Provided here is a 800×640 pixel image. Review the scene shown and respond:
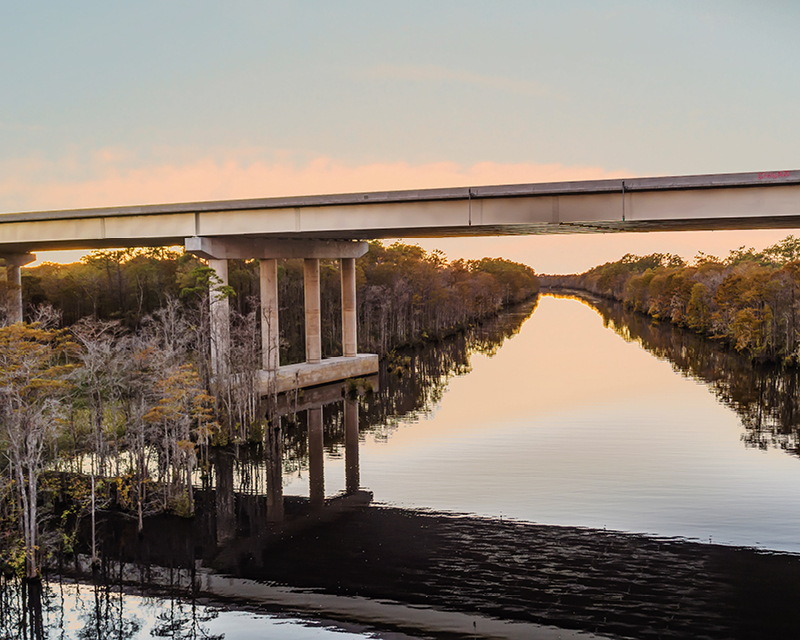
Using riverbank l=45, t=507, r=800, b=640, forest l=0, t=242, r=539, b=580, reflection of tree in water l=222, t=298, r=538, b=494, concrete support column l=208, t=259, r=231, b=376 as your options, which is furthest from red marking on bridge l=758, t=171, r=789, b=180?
concrete support column l=208, t=259, r=231, b=376

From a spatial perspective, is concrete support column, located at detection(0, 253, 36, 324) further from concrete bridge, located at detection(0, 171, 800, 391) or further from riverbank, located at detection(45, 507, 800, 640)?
riverbank, located at detection(45, 507, 800, 640)

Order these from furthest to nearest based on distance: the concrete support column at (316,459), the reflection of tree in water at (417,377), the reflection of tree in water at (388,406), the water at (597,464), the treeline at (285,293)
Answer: the treeline at (285,293)
the reflection of tree in water at (417,377)
the reflection of tree in water at (388,406)
the concrete support column at (316,459)
the water at (597,464)

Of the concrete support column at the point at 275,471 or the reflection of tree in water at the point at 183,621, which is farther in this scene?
the concrete support column at the point at 275,471

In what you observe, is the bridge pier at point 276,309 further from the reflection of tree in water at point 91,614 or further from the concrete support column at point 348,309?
the reflection of tree in water at point 91,614

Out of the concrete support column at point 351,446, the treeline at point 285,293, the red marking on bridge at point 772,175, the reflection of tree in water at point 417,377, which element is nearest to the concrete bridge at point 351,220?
the red marking on bridge at point 772,175

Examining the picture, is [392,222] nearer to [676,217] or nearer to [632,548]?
[676,217]

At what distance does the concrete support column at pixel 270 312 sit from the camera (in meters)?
41.6

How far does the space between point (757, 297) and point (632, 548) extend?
4927 centimetres

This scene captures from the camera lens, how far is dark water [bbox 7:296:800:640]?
14500 millimetres

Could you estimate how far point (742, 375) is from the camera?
50906 mm

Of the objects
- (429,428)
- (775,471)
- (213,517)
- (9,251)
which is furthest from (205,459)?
(9,251)

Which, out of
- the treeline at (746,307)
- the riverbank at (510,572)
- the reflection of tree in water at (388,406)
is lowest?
the riverbank at (510,572)

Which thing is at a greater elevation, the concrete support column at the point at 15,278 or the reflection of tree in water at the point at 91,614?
the concrete support column at the point at 15,278

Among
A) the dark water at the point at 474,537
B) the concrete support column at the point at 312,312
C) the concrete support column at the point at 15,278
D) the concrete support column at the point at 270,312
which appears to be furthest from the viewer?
the concrete support column at the point at 15,278
